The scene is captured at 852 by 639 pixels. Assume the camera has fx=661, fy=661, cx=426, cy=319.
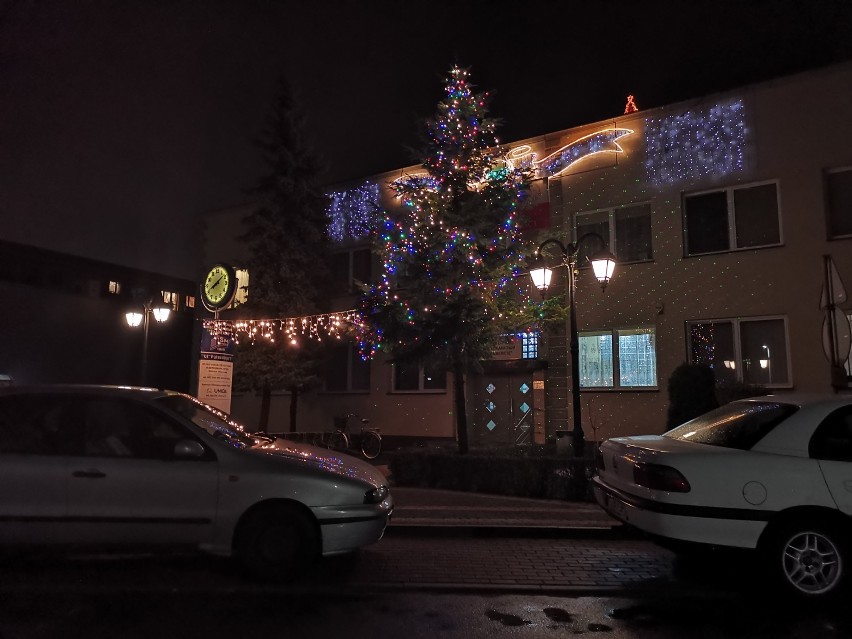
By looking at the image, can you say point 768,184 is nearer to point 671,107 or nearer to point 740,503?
point 671,107

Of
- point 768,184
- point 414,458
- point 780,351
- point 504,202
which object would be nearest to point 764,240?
point 768,184

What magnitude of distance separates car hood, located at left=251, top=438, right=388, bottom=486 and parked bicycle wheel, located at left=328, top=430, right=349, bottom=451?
380 inches

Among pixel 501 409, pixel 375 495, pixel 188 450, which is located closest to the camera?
pixel 188 450

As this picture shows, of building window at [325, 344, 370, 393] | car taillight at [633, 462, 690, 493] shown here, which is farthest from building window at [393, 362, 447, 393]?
car taillight at [633, 462, 690, 493]

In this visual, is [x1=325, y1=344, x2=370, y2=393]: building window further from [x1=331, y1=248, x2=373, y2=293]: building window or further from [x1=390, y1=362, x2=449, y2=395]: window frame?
[x1=331, y1=248, x2=373, y2=293]: building window

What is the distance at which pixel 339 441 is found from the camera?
16.4 meters

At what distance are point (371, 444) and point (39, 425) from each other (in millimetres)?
10498

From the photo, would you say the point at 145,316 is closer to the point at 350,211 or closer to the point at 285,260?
the point at 285,260

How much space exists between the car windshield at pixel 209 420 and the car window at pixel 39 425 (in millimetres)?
758

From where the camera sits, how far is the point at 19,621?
457 cm

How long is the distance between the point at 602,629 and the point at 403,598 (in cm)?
157

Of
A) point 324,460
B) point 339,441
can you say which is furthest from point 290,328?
point 324,460

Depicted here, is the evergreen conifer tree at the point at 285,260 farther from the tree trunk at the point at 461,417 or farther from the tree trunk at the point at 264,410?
the tree trunk at the point at 461,417

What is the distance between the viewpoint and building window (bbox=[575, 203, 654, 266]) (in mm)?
14289
